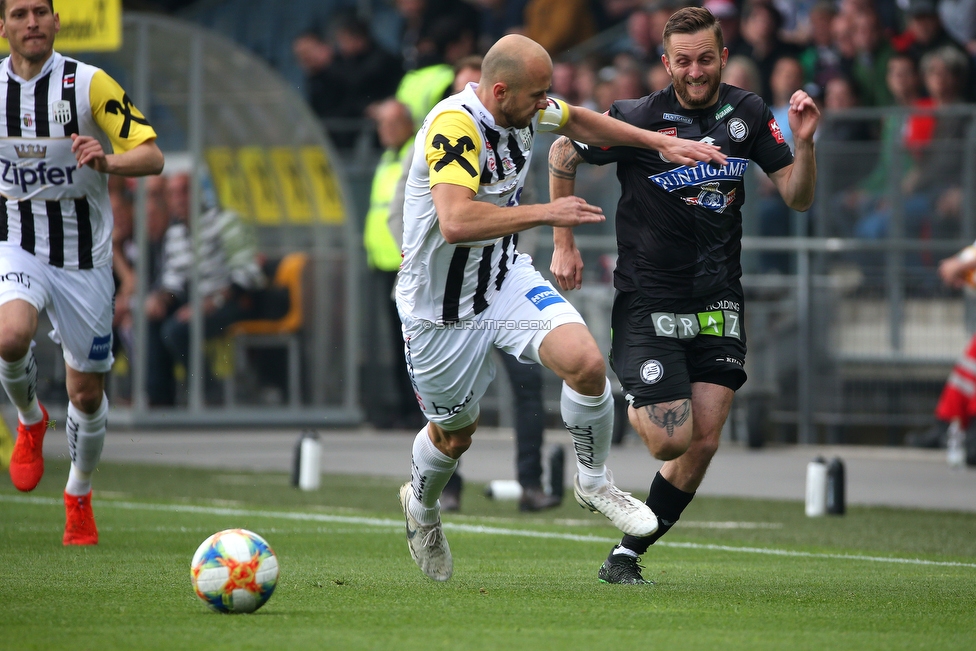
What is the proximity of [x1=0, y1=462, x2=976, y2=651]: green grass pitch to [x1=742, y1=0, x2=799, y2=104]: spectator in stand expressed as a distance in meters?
6.34

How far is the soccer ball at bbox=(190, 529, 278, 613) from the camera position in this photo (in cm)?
530

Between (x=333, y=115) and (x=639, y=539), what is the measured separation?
1467 cm

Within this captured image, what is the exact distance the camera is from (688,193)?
6.49 meters

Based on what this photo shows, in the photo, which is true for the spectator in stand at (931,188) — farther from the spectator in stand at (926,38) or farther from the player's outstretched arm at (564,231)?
the player's outstretched arm at (564,231)

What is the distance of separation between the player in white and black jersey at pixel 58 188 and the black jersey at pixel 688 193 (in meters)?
2.60

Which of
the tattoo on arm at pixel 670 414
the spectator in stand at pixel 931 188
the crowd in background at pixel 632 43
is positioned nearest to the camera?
the tattoo on arm at pixel 670 414

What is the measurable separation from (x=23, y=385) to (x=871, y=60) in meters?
10.3

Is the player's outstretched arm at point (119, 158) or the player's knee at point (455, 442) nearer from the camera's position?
the player's knee at point (455, 442)

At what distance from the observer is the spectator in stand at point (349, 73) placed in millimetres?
19578

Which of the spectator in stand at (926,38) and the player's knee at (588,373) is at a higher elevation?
the spectator in stand at (926,38)

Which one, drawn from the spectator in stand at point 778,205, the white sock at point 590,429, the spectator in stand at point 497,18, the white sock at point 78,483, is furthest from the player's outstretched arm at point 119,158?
the spectator in stand at point 497,18

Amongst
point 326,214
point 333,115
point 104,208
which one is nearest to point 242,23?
point 333,115

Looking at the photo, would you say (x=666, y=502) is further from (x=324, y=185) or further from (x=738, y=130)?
(x=324, y=185)

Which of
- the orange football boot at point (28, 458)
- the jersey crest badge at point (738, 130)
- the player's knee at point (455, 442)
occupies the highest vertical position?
the jersey crest badge at point (738, 130)
